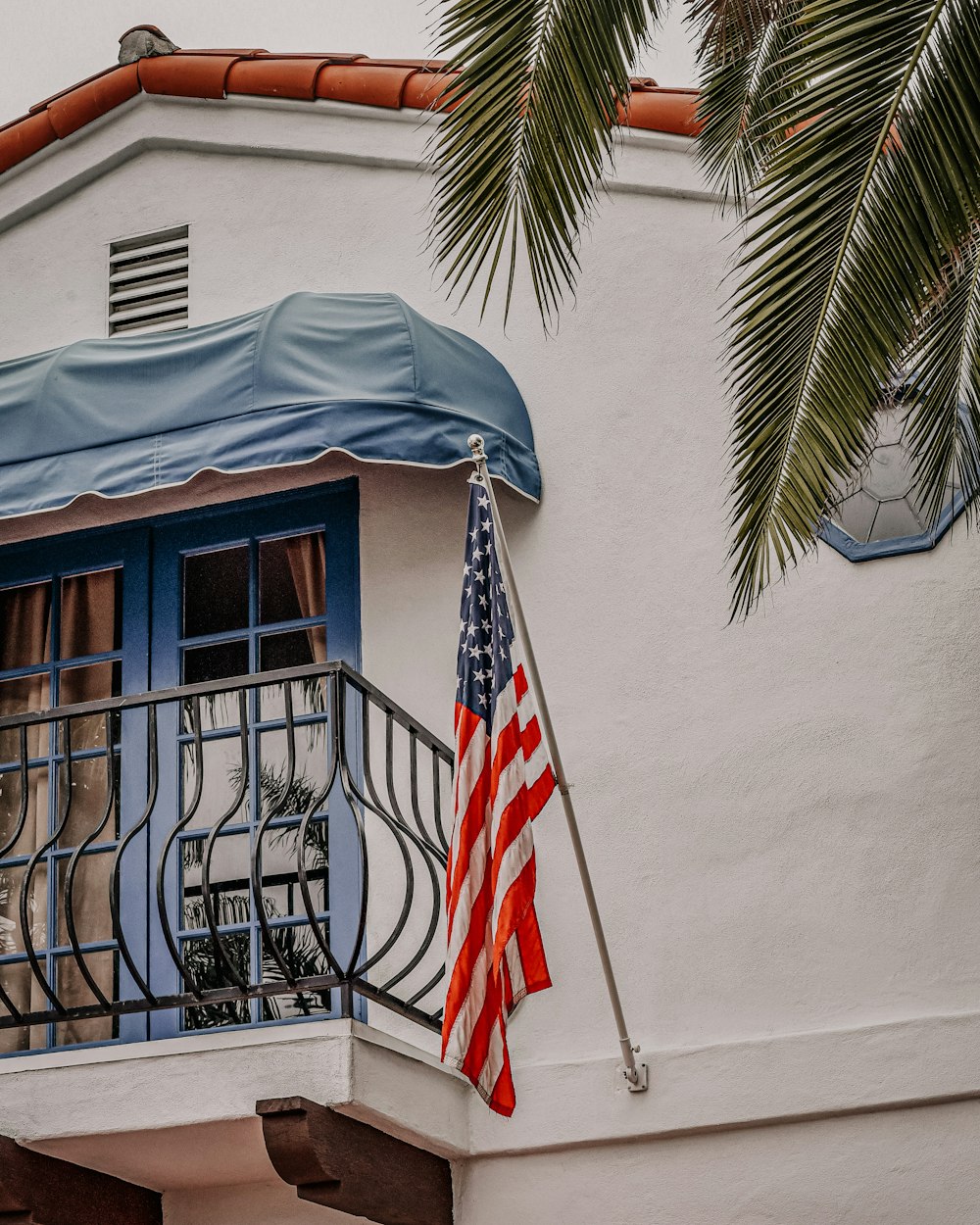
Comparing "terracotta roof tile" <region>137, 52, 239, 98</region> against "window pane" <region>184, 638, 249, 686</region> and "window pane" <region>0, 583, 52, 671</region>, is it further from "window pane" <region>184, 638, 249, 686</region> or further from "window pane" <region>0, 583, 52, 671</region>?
"window pane" <region>184, 638, 249, 686</region>

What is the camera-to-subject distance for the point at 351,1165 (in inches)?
227

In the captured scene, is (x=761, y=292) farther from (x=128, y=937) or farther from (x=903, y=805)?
(x=128, y=937)

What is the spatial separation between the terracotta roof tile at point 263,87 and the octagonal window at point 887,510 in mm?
1722

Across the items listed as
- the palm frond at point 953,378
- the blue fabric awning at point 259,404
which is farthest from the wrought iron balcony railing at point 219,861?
the palm frond at point 953,378

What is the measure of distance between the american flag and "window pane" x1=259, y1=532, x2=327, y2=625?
5.22 feet

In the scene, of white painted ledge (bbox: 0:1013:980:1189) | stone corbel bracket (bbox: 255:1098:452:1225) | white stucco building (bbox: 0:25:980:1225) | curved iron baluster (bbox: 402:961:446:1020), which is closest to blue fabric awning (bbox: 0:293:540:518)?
white stucco building (bbox: 0:25:980:1225)

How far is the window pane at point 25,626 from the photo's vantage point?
25.2 ft

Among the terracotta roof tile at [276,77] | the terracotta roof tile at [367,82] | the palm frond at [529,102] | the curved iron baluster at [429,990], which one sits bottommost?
the curved iron baluster at [429,990]

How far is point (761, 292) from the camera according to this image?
539 cm

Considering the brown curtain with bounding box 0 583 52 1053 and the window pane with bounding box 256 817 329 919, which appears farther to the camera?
the brown curtain with bounding box 0 583 52 1053

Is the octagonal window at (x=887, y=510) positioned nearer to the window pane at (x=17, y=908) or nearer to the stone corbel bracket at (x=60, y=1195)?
the window pane at (x=17, y=908)

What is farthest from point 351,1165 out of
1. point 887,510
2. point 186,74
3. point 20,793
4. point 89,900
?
point 186,74

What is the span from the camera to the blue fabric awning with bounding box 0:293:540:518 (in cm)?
679

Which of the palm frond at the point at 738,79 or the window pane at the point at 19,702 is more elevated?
the palm frond at the point at 738,79
